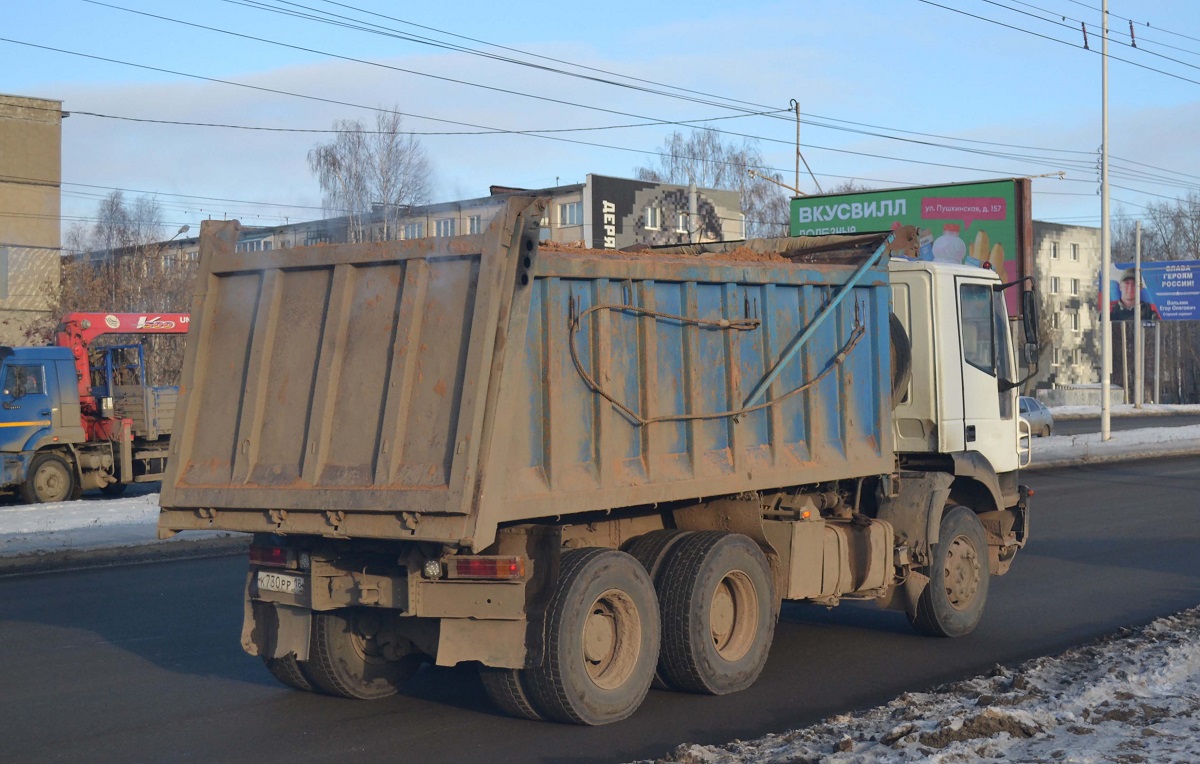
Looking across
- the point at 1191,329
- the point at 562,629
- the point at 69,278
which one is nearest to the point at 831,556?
the point at 562,629

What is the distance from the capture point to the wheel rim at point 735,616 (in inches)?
304

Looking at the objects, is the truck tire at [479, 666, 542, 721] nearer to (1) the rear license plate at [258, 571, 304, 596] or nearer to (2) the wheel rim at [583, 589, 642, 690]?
(2) the wheel rim at [583, 589, 642, 690]

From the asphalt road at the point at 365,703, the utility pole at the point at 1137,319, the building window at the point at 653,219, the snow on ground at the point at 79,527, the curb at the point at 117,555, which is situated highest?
the building window at the point at 653,219

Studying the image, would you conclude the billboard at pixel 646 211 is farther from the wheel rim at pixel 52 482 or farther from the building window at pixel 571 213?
the wheel rim at pixel 52 482

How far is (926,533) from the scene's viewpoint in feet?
30.1

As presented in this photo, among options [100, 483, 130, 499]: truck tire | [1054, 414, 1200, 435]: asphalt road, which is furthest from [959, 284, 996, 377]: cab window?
[1054, 414, 1200, 435]: asphalt road

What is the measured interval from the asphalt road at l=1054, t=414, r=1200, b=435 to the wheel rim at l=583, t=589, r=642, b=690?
3494 cm

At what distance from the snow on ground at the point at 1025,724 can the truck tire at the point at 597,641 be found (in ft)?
2.79

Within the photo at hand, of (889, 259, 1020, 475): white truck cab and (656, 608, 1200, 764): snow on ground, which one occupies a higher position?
(889, 259, 1020, 475): white truck cab

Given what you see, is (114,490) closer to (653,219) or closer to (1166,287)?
(653,219)

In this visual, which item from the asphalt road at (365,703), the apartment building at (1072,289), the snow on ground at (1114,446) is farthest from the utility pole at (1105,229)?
the apartment building at (1072,289)

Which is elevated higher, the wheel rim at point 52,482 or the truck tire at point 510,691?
the wheel rim at point 52,482

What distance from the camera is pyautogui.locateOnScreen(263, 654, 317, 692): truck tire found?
7590 mm

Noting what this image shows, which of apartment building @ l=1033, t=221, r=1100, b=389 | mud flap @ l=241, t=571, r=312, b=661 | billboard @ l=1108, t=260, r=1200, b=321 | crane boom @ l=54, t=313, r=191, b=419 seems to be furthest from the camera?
apartment building @ l=1033, t=221, r=1100, b=389
